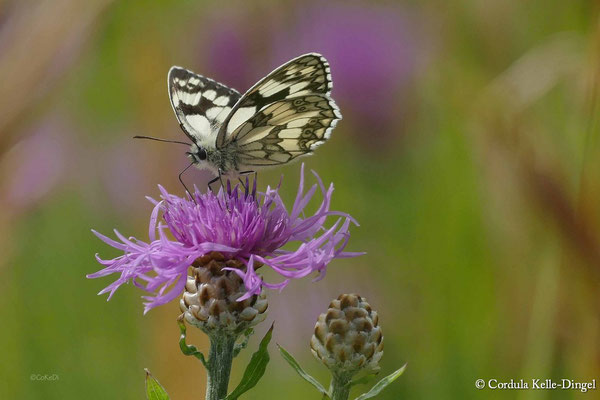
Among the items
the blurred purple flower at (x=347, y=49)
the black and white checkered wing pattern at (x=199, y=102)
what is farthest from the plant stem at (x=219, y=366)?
the blurred purple flower at (x=347, y=49)

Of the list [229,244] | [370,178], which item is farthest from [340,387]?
[370,178]

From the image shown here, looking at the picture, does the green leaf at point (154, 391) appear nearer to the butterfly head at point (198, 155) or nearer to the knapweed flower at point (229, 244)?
the knapweed flower at point (229, 244)

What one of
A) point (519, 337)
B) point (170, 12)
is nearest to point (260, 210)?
point (519, 337)

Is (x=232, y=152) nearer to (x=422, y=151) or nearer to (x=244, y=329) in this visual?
(x=244, y=329)

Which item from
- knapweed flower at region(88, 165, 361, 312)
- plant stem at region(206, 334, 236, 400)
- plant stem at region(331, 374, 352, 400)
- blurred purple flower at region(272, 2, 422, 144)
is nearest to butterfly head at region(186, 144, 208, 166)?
knapweed flower at region(88, 165, 361, 312)

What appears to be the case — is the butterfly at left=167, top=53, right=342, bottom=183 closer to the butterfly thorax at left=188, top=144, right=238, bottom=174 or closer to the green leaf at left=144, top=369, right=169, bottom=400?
the butterfly thorax at left=188, top=144, right=238, bottom=174
